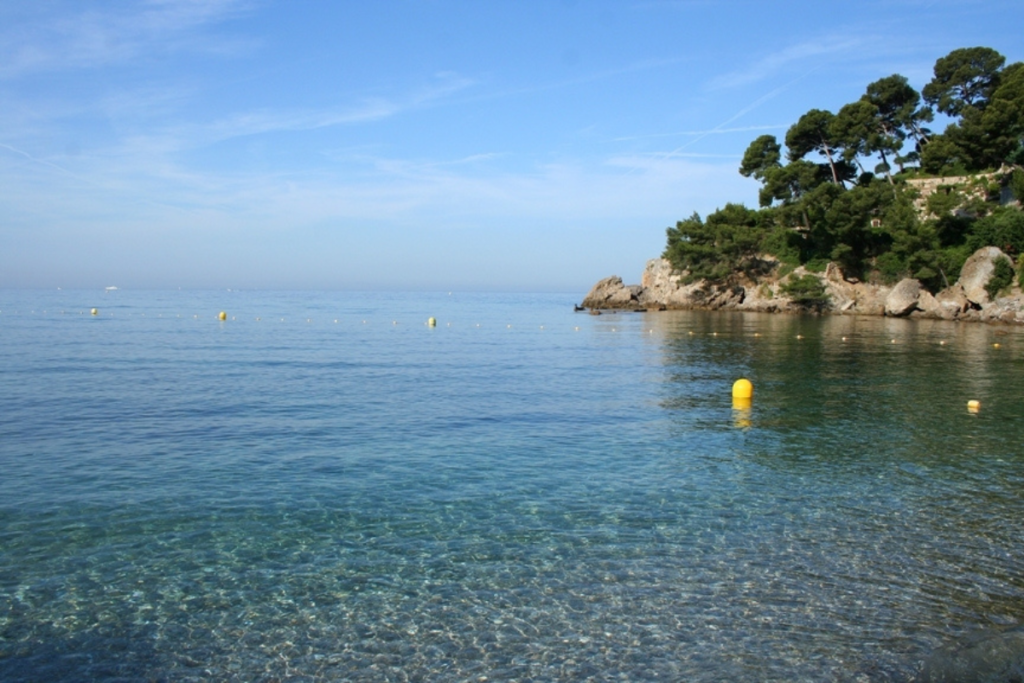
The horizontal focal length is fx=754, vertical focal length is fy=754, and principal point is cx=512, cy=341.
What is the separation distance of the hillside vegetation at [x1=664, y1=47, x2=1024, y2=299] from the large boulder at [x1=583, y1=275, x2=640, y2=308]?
28.5 ft

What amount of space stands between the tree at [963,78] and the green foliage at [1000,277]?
107 feet

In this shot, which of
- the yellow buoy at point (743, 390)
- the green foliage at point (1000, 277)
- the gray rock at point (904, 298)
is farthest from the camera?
the gray rock at point (904, 298)

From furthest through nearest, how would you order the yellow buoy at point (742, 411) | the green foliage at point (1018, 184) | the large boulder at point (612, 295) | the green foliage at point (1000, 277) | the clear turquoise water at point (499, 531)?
the large boulder at point (612, 295), the green foliage at point (1018, 184), the green foliage at point (1000, 277), the yellow buoy at point (742, 411), the clear turquoise water at point (499, 531)

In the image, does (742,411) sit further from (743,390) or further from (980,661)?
(980,661)

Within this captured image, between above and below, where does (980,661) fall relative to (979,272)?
below

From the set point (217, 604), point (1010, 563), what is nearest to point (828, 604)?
point (1010, 563)

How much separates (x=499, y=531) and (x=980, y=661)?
7062 millimetres

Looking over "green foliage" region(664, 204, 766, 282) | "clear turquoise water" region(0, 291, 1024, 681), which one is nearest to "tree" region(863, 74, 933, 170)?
"green foliage" region(664, 204, 766, 282)

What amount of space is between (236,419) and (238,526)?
34.2 ft

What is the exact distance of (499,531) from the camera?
12.9 m

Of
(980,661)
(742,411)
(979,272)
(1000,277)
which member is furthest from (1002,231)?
(980,661)

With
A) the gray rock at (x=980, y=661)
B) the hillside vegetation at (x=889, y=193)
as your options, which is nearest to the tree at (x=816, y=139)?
the hillside vegetation at (x=889, y=193)

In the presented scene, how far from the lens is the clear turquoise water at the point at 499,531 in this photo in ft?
29.2

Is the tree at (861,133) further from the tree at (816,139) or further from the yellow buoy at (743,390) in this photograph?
the yellow buoy at (743,390)
